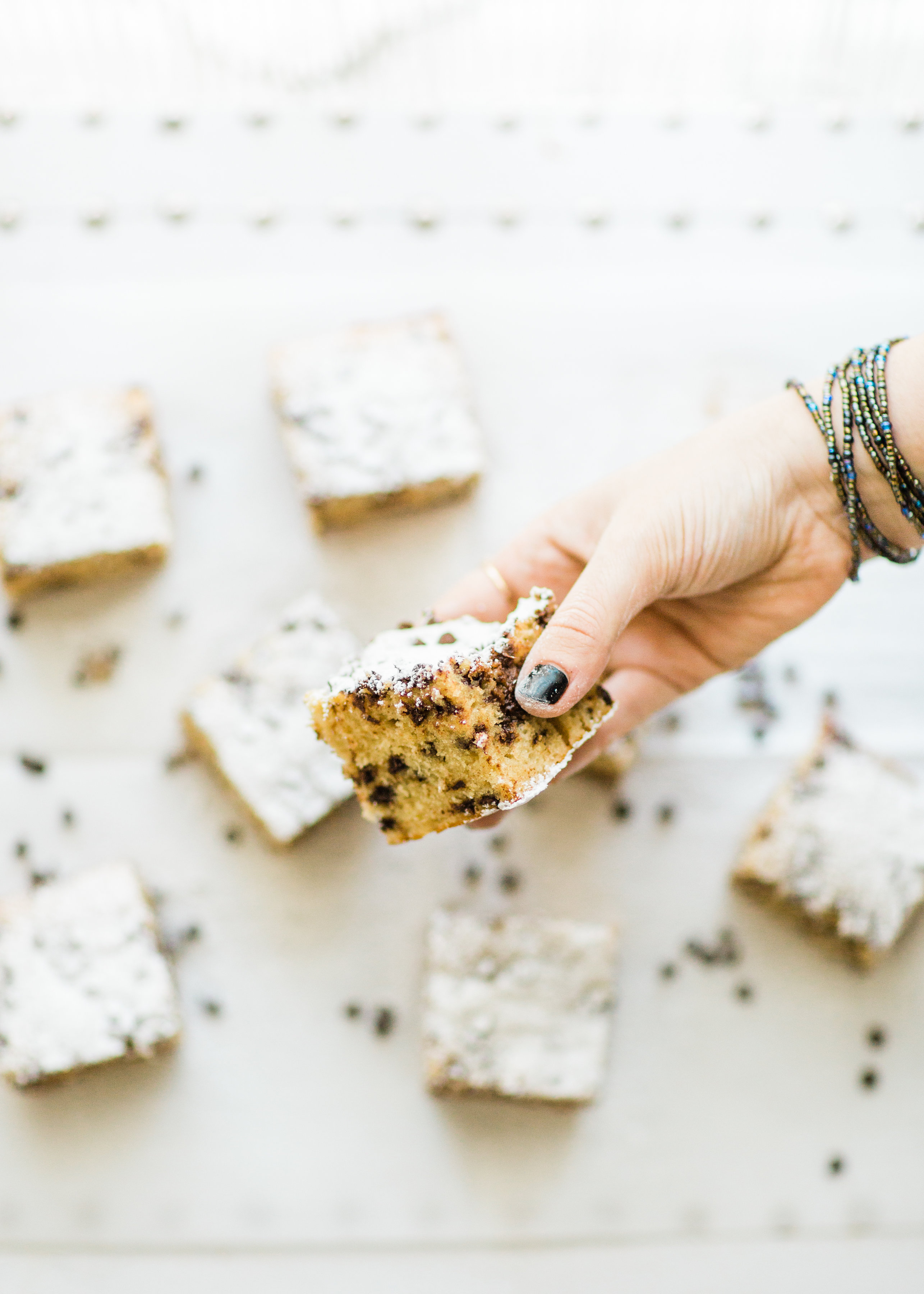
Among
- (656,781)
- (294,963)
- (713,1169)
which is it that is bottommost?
(713,1169)

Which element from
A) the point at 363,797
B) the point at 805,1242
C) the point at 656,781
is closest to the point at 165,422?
the point at 363,797

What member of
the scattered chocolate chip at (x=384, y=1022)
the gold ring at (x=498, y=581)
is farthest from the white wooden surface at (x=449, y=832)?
the gold ring at (x=498, y=581)

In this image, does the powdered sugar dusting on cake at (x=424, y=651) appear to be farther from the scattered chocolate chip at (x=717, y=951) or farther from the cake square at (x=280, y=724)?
the scattered chocolate chip at (x=717, y=951)

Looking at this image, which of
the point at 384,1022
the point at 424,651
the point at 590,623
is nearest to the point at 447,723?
the point at 424,651

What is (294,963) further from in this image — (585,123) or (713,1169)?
(585,123)

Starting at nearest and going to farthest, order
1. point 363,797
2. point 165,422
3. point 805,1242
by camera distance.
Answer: point 363,797 < point 805,1242 < point 165,422

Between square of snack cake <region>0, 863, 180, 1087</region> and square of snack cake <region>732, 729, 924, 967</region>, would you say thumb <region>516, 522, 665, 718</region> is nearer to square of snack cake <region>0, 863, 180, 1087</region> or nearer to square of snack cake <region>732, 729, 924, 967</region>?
square of snack cake <region>732, 729, 924, 967</region>
